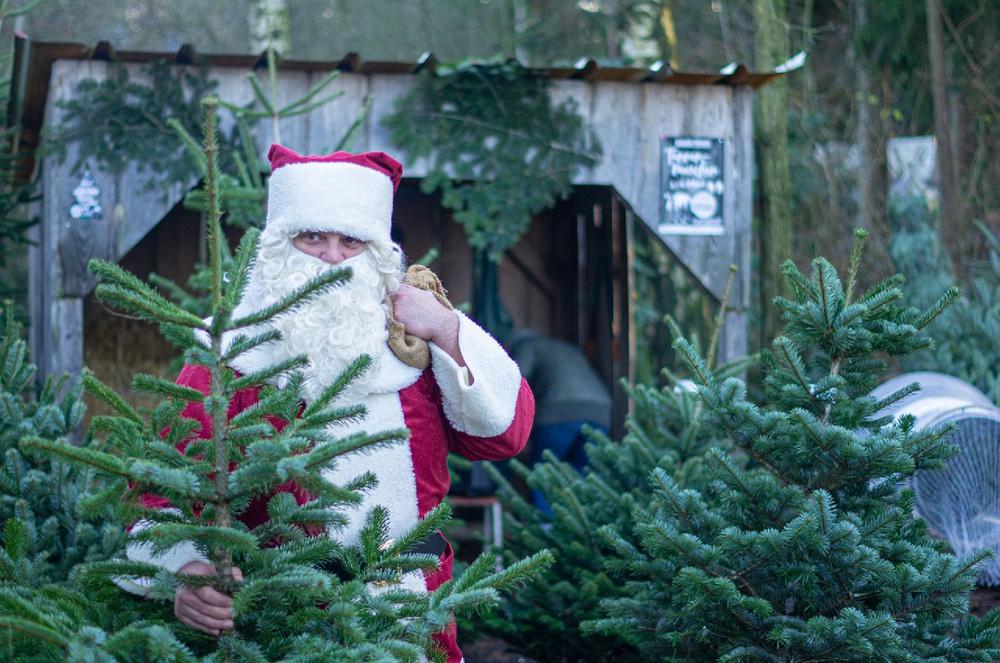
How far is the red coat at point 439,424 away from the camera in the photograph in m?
2.99

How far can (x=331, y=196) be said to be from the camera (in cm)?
309

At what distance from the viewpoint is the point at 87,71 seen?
623 cm

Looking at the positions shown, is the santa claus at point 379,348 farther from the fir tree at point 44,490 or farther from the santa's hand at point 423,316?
the fir tree at point 44,490

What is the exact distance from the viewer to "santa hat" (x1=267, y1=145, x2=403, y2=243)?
3.08m

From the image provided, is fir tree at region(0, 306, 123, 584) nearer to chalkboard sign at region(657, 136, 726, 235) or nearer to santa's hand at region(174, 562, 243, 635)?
santa's hand at region(174, 562, 243, 635)

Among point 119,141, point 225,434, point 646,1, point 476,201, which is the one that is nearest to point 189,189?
point 119,141

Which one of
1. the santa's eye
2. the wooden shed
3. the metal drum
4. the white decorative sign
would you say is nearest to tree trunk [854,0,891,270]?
the wooden shed

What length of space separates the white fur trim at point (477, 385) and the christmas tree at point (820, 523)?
70 cm

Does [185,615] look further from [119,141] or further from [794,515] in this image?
[119,141]

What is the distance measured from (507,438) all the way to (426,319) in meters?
0.39

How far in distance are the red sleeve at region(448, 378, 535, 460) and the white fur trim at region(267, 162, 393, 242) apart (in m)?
0.58

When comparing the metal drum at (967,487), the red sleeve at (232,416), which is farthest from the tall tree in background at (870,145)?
the red sleeve at (232,416)

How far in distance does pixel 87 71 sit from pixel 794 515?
4.65 m

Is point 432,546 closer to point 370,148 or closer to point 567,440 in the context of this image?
point 370,148
